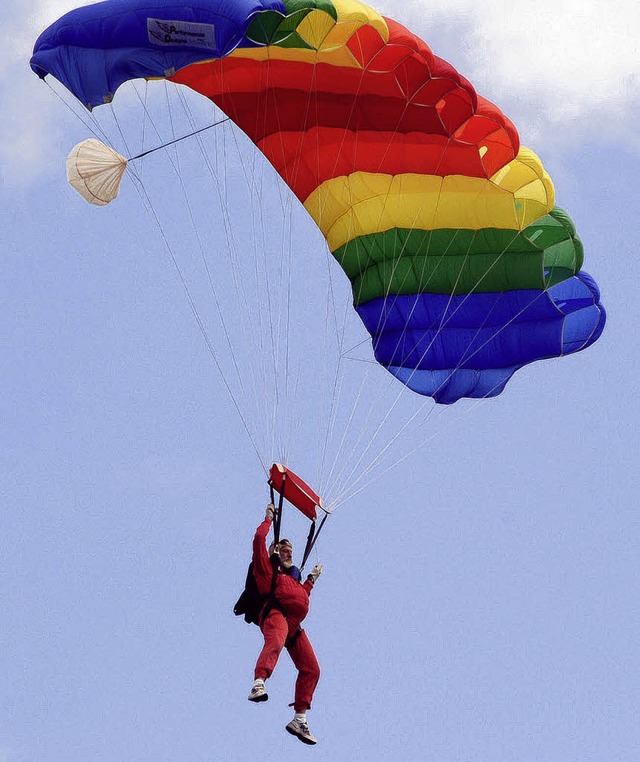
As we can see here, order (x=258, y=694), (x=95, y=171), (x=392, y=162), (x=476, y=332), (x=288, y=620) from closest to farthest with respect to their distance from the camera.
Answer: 1. (x=258, y=694)
2. (x=288, y=620)
3. (x=95, y=171)
4. (x=392, y=162)
5. (x=476, y=332)

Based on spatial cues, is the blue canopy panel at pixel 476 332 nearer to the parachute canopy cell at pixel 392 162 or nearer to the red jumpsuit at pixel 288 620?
the parachute canopy cell at pixel 392 162

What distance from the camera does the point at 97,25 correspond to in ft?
51.1

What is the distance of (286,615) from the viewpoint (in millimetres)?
15594

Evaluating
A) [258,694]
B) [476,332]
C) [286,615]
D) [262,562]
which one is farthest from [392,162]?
[258,694]

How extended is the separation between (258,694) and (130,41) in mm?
5283

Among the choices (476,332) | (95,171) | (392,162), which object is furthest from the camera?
(476,332)

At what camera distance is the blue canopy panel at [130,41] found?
49.5 ft

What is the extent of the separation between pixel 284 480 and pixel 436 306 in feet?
9.94

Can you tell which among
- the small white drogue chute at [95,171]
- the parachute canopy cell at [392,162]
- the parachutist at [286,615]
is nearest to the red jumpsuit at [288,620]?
the parachutist at [286,615]

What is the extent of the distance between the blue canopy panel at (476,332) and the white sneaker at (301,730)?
4190 millimetres

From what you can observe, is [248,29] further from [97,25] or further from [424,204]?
[424,204]

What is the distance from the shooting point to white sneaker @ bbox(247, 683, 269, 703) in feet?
49.0

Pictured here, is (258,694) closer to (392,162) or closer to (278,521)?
(278,521)

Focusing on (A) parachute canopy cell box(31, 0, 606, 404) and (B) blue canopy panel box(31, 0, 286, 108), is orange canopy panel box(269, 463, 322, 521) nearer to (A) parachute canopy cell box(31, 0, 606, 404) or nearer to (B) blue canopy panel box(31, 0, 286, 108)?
(A) parachute canopy cell box(31, 0, 606, 404)
